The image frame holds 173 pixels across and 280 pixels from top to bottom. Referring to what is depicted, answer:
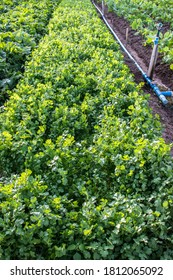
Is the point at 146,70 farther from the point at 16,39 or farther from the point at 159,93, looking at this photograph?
the point at 16,39

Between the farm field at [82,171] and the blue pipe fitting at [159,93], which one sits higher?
the farm field at [82,171]

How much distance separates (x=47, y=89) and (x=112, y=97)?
1.01 meters

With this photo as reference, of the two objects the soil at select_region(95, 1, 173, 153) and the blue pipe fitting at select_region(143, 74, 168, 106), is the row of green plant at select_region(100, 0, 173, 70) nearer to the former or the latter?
the soil at select_region(95, 1, 173, 153)

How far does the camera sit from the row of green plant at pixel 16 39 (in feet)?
22.0

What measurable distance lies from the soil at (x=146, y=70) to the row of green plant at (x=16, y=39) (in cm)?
273

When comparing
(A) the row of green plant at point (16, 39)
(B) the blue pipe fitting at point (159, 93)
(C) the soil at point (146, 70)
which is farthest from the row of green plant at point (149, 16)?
(A) the row of green plant at point (16, 39)

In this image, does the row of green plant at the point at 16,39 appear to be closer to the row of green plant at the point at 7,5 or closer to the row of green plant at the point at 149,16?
the row of green plant at the point at 7,5

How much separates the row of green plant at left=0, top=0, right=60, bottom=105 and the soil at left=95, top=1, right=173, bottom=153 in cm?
273

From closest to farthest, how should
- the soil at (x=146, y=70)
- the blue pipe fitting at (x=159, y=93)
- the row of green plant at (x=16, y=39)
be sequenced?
the row of green plant at (x=16, y=39) → the soil at (x=146, y=70) → the blue pipe fitting at (x=159, y=93)

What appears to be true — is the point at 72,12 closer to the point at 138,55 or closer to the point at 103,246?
the point at 138,55

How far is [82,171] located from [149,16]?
31.3ft

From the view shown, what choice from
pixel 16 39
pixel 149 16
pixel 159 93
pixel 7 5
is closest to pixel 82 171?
pixel 159 93

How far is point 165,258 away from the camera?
10.2 ft
